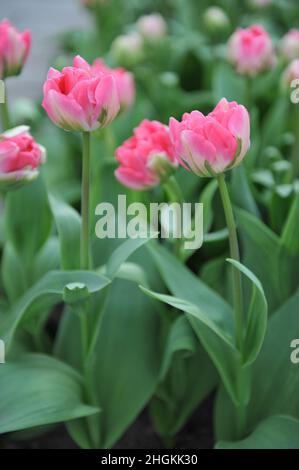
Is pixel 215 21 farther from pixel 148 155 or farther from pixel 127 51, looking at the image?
pixel 148 155

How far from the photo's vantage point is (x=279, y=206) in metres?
0.88

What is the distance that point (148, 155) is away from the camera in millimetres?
745

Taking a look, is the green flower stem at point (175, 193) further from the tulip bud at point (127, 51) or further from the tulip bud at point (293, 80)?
the tulip bud at point (127, 51)

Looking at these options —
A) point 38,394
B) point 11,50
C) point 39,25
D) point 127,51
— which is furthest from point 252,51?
point 39,25

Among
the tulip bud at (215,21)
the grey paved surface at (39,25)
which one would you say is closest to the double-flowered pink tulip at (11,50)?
the tulip bud at (215,21)

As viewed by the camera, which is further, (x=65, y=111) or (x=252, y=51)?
(x=252, y=51)

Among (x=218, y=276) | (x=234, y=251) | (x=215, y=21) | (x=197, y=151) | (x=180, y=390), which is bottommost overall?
(x=180, y=390)

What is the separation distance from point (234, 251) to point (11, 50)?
1.22 ft

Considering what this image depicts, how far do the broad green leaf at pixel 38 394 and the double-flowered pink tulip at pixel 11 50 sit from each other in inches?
13.3

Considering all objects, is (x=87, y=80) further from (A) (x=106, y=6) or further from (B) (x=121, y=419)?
(A) (x=106, y=6)

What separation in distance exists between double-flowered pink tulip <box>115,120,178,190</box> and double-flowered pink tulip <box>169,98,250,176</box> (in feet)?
0.44

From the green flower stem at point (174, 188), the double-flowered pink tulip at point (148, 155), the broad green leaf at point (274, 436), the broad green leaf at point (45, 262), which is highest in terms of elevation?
the double-flowered pink tulip at point (148, 155)

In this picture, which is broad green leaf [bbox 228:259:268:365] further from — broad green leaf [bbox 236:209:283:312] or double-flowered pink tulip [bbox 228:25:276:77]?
double-flowered pink tulip [bbox 228:25:276:77]

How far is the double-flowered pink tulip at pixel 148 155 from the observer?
0.74 m
